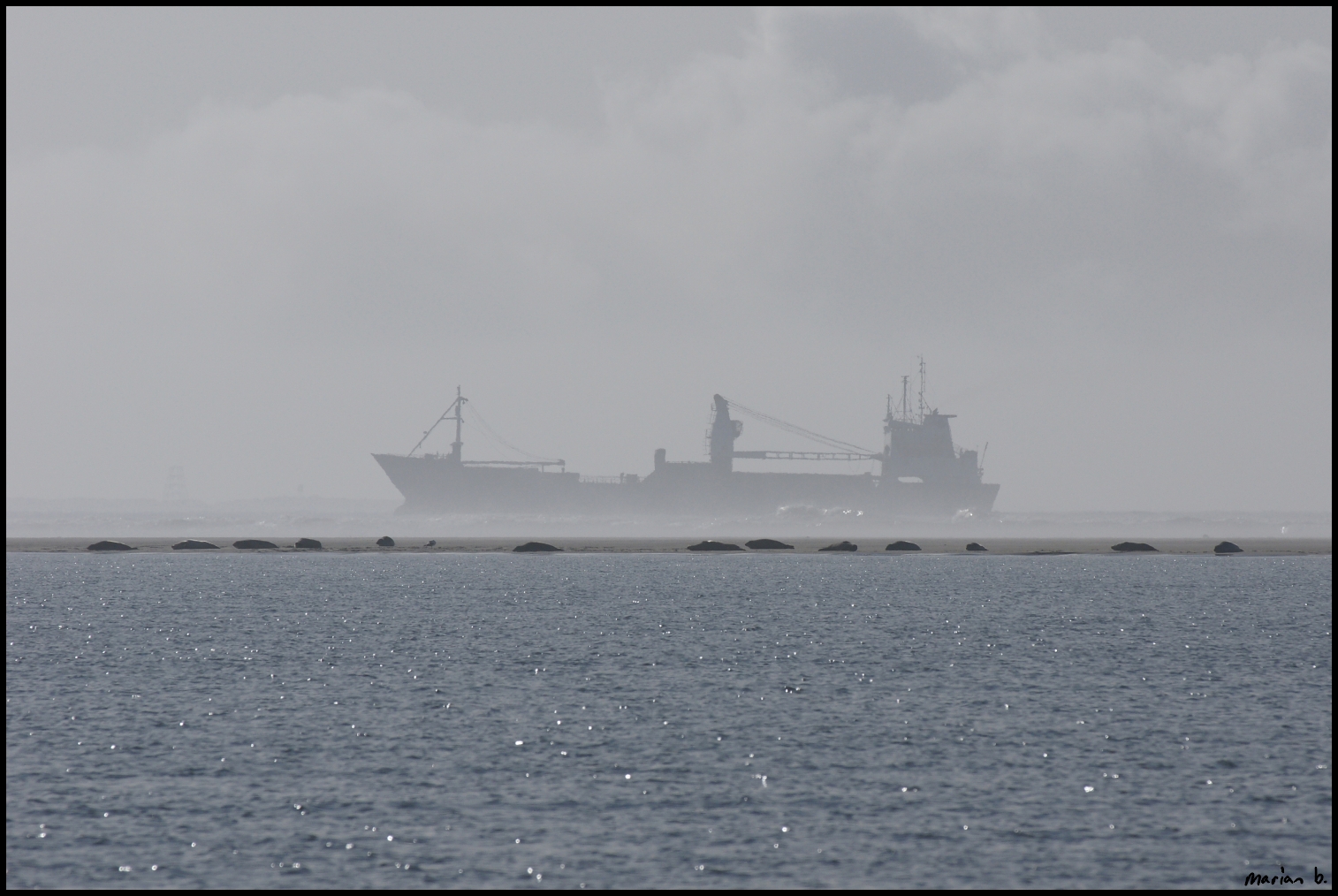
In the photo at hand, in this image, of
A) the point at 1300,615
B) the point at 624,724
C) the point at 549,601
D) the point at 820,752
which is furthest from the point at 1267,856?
the point at 549,601

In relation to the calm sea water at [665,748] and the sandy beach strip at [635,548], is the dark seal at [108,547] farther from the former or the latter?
the calm sea water at [665,748]

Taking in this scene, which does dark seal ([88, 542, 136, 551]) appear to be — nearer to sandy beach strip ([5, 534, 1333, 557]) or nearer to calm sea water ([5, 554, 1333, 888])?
sandy beach strip ([5, 534, 1333, 557])

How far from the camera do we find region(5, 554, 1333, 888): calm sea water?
65.1 ft

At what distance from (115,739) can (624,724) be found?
451 inches

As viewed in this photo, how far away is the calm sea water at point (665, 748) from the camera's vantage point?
19828 millimetres

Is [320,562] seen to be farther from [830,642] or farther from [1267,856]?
[1267,856]

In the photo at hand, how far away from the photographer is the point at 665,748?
27.7 metres
